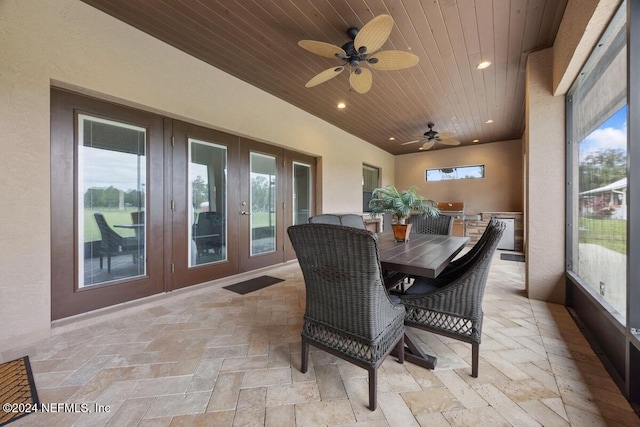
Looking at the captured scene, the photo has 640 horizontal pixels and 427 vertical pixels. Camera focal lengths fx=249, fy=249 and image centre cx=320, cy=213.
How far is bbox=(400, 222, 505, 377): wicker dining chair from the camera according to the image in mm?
1494

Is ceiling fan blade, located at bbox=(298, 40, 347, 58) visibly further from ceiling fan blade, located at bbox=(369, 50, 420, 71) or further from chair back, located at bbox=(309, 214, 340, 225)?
chair back, located at bbox=(309, 214, 340, 225)

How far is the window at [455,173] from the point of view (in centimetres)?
695

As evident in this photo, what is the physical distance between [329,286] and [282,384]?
68 cm

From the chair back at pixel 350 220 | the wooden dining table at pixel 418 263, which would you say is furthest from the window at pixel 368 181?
the wooden dining table at pixel 418 263

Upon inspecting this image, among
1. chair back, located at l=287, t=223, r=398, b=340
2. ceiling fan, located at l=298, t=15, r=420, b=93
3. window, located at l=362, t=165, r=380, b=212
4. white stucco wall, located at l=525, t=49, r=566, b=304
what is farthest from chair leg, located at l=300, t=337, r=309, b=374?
window, located at l=362, t=165, r=380, b=212

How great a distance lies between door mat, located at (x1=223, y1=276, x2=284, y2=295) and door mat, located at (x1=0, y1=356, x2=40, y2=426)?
1.71 meters

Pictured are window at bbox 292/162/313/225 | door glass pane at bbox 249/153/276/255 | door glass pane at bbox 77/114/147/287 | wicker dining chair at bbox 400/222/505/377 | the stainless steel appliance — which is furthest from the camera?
the stainless steel appliance

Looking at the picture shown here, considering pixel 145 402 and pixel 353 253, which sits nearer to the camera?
pixel 353 253

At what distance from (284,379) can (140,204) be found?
7.43 feet

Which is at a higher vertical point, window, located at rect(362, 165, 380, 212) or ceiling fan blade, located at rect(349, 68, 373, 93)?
ceiling fan blade, located at rect(349, 68, 373, 93)

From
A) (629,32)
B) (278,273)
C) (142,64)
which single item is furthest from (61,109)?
(629,32)

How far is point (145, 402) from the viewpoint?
1.33m

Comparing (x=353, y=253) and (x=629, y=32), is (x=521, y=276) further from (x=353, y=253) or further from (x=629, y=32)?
(x=353, y=253)

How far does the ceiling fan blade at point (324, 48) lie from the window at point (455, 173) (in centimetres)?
619
